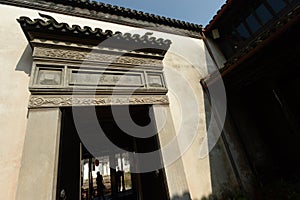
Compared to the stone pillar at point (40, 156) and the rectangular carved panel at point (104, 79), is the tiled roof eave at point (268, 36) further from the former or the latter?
the stone pillar at point (40, 156)

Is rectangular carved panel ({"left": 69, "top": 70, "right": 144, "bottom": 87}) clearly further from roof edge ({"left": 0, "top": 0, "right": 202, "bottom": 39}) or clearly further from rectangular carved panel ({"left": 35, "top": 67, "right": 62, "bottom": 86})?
roof edge ({"left": 0, "top": 0, "right": 202, "bottom": 39})

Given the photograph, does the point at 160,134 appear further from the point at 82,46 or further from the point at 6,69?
the point at 6,69

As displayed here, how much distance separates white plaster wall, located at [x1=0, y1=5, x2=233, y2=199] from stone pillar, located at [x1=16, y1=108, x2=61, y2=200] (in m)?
0.37

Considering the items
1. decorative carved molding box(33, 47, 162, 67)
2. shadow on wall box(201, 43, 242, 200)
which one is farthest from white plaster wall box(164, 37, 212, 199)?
decorative carved molding box(33, 47, 162, 67)

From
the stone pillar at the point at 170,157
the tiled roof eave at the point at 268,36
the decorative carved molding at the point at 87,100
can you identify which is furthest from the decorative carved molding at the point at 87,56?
the tiled roof eave at the point at 268,36

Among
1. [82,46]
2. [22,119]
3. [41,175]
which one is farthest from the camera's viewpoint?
[82,46]

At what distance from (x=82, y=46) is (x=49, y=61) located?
0.71 meters

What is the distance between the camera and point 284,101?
401 cm

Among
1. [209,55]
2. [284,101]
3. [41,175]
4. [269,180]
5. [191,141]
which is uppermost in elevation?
[209,55]

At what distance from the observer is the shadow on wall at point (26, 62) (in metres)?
3.24

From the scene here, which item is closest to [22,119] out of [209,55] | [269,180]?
[269,180]

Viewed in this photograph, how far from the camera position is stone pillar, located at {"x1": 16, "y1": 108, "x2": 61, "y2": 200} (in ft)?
7.28

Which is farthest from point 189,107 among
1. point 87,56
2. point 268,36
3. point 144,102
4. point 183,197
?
point 87,56

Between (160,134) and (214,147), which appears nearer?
(160,134)
